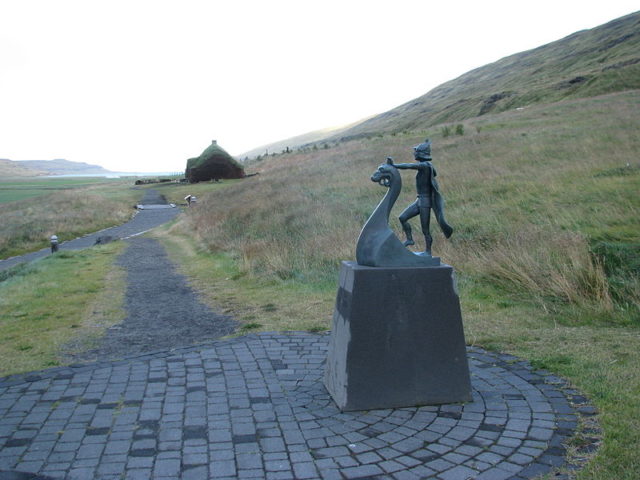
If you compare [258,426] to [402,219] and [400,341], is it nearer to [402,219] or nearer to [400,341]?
[400,341]

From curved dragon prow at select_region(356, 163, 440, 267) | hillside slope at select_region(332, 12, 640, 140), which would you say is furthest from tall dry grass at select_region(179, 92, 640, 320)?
hillside slope at select_region(332, 12, 640, 140)

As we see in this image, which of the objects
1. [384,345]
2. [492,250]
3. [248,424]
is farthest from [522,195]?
[248,424]

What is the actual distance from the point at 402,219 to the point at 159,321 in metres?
4.93

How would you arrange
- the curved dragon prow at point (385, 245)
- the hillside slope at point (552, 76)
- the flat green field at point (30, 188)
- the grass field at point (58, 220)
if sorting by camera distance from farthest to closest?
1. the flat green field at point (30, 188)
2. the hillside slope at point (552, 76)
3. the grass field at point (58, 220)
4. the curved dragon prow at point (385, 245)

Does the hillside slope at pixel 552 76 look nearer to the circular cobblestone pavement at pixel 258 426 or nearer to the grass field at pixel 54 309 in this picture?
the grass field at pixel 54 309

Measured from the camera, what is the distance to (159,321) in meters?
9.08

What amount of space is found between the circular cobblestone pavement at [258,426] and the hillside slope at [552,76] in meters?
47.2

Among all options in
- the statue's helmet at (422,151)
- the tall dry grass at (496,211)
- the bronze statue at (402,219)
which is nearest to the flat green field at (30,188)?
the tall dry grass at (496,211)

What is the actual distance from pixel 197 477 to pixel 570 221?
9.23 m

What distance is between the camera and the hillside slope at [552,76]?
51969 mm

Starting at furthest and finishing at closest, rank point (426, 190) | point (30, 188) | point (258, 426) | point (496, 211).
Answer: point (30, 188) → point (496, 211) → point (426, 190) → point (258, 426)

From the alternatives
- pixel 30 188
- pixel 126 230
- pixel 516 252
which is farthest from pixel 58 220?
pixel 30 188

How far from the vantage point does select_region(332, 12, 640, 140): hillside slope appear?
51969 millimetres

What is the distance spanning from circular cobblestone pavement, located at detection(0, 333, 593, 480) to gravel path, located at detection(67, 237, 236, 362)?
1.14 meters
